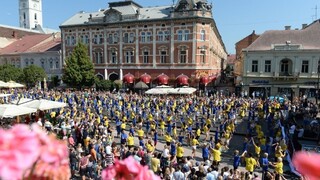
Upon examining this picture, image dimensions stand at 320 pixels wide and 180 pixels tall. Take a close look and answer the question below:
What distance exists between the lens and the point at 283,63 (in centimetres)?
3688

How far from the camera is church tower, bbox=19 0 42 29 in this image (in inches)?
4077

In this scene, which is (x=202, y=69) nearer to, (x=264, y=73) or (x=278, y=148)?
(x=264, y=73)

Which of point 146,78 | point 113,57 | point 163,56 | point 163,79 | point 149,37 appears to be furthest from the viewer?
point 113,57

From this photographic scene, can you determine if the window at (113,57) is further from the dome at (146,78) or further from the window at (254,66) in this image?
the window at (254,66)

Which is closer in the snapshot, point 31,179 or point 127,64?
point 31,179

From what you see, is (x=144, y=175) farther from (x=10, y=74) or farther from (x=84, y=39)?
(x=10, y=74)

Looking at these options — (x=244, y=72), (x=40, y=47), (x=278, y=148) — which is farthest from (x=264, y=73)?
(x=40, y=47)

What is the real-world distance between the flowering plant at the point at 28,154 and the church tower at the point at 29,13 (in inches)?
4504

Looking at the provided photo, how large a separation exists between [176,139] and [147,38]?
29150mm

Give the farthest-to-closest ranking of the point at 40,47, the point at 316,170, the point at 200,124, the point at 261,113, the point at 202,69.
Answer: the point at 40,47, the point at 202,69, the point at 261,113, the point at 200,124, the point at 316,170

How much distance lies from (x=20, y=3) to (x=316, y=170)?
4828 inches

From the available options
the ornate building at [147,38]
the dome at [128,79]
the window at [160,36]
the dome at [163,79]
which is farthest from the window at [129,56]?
the dome at [163,79]

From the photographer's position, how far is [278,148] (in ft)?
40.4

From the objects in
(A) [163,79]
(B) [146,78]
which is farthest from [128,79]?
(A) [163,79]
